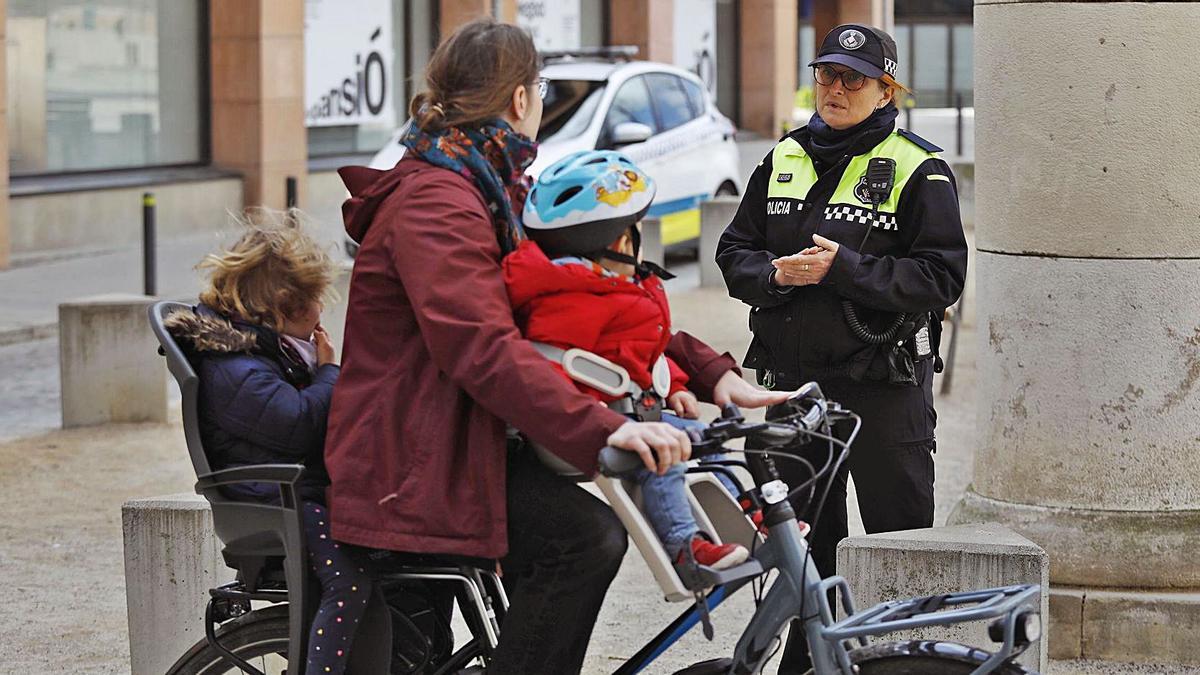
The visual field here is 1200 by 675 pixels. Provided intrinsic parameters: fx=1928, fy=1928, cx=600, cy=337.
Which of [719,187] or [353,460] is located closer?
[353,460]

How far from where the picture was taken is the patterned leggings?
11.7ft

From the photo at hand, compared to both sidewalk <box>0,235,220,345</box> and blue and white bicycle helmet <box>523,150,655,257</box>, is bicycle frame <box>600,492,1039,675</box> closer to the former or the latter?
blue and white bicycle helmet <box>523,150,655,257</box>

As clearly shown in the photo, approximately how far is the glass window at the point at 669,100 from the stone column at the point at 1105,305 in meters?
10.5

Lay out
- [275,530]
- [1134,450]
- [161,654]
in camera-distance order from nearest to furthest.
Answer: [275,530] < [161,654] < [1134,450]

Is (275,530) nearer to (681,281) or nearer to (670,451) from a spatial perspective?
(670,451)

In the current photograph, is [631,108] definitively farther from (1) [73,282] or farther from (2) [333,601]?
(2) [333,601]

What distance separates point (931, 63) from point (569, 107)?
136ft

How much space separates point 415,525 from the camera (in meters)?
3.36

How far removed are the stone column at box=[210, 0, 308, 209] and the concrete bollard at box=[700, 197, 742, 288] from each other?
5.80 metres

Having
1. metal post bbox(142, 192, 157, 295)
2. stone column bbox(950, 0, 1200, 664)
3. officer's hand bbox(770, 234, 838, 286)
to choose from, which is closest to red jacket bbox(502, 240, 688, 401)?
officer's hand bbox(770, 234, 838, 286)

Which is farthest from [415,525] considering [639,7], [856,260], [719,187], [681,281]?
[639,7]

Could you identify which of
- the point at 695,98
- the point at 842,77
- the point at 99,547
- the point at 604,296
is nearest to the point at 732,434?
the point at 604,296

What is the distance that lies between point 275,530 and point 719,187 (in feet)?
46.6

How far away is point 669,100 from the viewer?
16.6m
